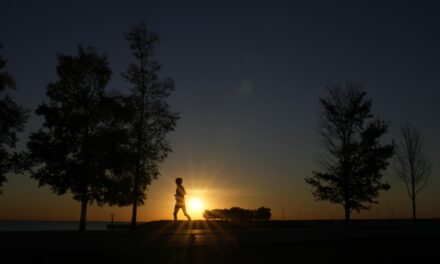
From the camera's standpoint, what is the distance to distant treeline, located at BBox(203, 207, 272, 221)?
44531 mm

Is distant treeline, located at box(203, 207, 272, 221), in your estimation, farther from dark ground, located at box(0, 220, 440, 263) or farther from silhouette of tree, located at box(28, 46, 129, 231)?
dark ground, located at box(0, 220, 440, 263)

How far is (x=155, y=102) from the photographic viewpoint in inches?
1356

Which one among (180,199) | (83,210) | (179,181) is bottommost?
(83,210)

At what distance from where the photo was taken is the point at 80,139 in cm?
2994

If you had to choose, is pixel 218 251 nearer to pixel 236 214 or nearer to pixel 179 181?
pixel 179 181

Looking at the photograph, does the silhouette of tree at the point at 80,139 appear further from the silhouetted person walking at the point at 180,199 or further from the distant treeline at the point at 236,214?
the distant treeline at the point at 236,214

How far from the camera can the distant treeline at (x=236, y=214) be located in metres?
44.5

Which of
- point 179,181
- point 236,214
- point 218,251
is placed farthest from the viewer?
point 236,214

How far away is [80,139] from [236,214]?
18580 millimetres

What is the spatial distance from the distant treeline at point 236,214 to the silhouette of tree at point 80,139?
589 inches

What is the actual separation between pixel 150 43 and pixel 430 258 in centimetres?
2492

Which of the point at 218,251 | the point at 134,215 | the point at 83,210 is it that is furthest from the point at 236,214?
the point at 218,251

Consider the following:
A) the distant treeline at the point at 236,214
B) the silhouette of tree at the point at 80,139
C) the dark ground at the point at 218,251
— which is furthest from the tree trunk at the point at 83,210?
the distant treeline at the point at 236,214

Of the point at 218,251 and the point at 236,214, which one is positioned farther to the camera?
the point at 236,214
